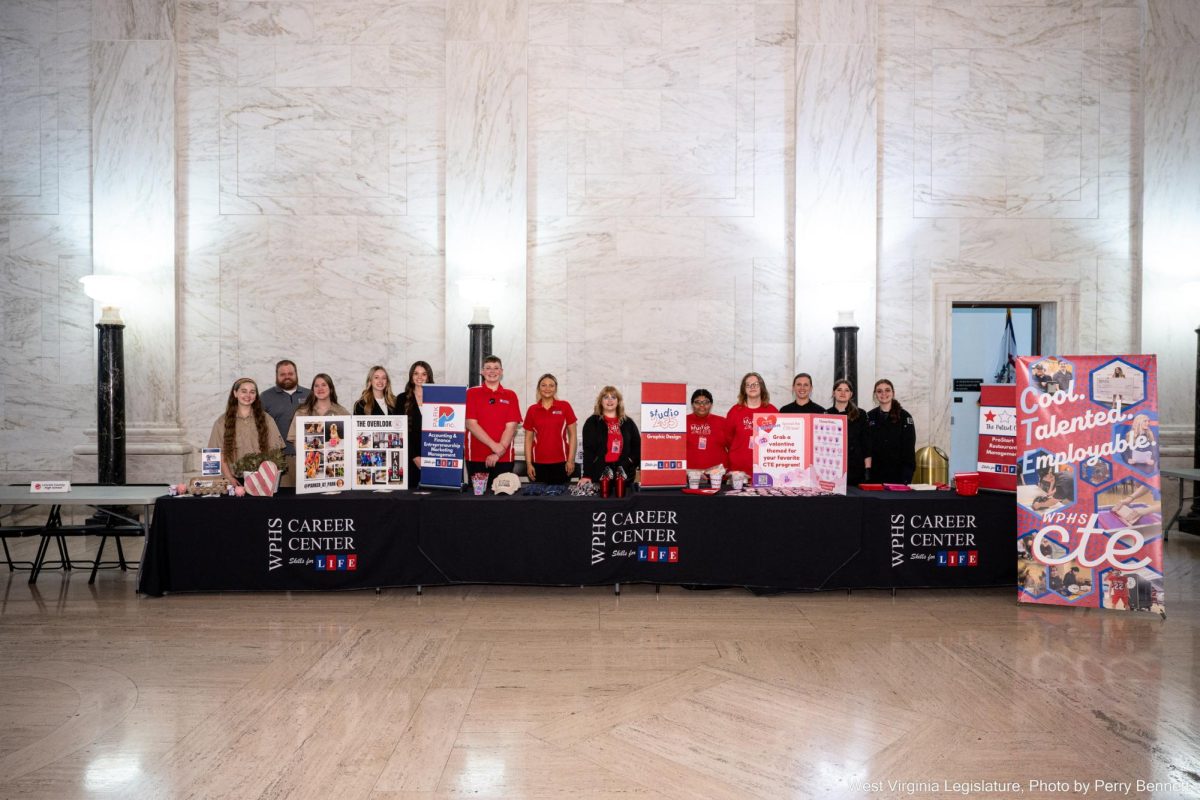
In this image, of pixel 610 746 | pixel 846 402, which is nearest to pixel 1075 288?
pixel 846 402

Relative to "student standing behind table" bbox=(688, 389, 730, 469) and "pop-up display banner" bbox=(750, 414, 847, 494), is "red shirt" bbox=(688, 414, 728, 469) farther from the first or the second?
"pop-up display banner" bbox=(750, 414, 847, 494)

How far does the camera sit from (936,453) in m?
6.89

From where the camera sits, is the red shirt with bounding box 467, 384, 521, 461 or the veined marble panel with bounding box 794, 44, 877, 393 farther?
the veined marble panel with bounding box 794, 44, 877, 393

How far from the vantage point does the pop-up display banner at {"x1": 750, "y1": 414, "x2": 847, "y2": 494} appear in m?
5.23

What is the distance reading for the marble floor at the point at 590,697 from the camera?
2.75m

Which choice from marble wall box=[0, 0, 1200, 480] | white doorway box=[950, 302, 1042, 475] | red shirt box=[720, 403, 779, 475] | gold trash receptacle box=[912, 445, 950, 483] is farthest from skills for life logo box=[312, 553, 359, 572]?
white doorway box=[950, 302, 1042, 475]

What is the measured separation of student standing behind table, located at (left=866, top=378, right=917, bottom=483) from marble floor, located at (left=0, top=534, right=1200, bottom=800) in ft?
4.38

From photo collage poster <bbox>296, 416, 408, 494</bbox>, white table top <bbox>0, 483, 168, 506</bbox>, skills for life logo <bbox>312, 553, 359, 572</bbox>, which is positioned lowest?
skills for life logo <bbox>312, 553, 359, 572</bbox>

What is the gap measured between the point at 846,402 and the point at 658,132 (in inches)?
159

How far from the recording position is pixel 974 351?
29.6 feet

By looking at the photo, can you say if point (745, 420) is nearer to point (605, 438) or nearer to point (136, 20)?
point (605, 438)

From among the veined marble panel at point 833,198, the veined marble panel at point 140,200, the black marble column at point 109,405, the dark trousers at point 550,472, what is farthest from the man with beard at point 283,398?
the veined marble panel at point 833,198

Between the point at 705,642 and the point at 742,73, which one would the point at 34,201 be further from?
Answer: the point at 705,642

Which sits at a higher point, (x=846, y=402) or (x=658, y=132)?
(x=658, y=132)
